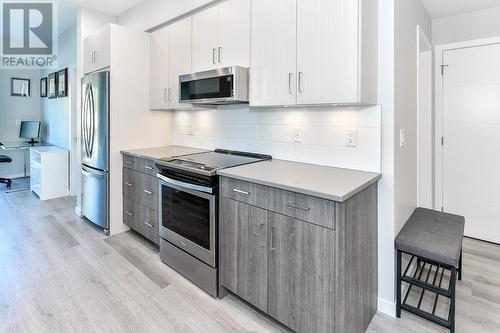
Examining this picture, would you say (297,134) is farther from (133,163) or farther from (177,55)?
(133,163)

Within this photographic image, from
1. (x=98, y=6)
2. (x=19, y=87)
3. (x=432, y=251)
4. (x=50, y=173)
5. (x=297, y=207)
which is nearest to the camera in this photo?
(x=297, y=207)

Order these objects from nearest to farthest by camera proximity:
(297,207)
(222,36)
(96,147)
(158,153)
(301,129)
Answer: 1. (297,207)
2. (301,129)
3. (222,36)
4. (158,153)
5. (96,147)

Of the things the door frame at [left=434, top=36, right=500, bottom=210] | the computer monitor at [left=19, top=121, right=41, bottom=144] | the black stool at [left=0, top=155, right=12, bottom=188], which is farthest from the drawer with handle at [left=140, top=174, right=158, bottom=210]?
the computer monitor at [left=19, top=121, right=41, bottom=144]

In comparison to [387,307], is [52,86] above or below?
above

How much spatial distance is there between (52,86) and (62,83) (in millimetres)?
623

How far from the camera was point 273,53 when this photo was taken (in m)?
2.15

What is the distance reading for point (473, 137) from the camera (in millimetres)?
3176

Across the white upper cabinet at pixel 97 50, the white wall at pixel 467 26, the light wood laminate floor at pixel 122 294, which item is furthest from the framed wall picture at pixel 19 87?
the white wall at pixel 467 26

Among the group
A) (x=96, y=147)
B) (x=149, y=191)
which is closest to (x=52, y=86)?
(x=96, y=147)

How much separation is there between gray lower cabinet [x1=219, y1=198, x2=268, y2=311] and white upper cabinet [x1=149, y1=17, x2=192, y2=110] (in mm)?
1593

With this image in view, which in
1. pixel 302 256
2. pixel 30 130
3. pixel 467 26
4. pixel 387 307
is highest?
pixel 467 26

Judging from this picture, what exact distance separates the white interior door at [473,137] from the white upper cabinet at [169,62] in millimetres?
2808

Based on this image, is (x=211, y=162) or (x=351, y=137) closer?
(x=351, y=137)

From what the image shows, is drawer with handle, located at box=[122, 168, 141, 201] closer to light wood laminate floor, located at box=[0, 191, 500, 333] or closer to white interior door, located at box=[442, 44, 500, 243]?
light wood laminate floor, located at box=[0, 191, 500, 333]
